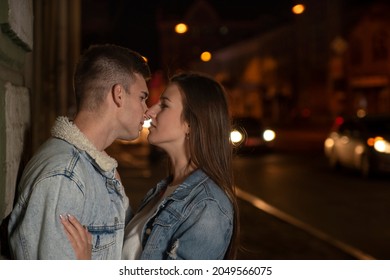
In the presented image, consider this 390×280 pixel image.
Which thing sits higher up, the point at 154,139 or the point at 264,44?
the point at 264,44

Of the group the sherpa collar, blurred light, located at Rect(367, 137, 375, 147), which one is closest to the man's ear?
the sherpa collar

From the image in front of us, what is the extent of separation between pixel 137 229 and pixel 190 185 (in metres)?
0.25

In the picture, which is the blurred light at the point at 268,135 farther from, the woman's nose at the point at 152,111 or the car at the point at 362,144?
the woman's nose at the point at 152,111

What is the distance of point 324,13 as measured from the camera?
51938 millimetres

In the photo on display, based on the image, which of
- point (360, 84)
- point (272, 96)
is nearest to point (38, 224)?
point (360, 84)

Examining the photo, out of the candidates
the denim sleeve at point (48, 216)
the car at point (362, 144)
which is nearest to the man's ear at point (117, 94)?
the denim sleeve at point (48, 216)

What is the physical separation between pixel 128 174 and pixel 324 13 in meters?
39.2

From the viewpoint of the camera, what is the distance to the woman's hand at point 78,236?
1.97 metres

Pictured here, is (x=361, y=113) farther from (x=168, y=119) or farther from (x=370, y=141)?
(x=168, y=119)

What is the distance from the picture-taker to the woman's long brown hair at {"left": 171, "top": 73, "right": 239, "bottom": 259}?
2744 millimetres

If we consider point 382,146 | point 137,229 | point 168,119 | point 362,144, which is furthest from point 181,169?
point 362,144

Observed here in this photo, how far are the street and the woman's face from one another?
1.75 feet

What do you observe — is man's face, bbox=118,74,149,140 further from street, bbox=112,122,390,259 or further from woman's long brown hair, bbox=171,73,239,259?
street, bbox=112,122,390,259
